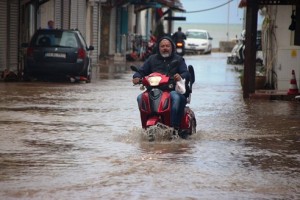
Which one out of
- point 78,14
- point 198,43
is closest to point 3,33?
point 78,14

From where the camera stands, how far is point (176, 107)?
36.6 feet

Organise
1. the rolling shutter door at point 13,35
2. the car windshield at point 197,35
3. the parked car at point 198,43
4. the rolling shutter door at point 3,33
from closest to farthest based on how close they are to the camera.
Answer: the rolling shutter door at point 3,33
the rolling shutter door at point 13,35
the parked car at point 198,43
the car windshield at point 197,35

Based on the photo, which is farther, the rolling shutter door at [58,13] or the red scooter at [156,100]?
the rolling shutter door at [58,13]

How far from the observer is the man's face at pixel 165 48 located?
11.6 meters

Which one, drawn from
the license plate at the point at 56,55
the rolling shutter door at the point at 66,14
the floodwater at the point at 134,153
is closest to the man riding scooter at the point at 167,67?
the floodwater at the point at 134,153

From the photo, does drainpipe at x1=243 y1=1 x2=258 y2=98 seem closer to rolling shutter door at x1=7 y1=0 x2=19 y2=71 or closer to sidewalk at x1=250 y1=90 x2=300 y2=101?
sidewalk at x1=250 y1=90 x2=300 y2=101

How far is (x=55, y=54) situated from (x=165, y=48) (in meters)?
11.8

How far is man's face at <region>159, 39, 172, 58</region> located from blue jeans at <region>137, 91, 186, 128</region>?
2.17 ft

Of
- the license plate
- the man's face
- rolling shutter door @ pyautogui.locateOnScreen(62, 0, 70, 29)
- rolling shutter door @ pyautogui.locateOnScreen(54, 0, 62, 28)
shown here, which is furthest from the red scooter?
rolling shutter door @ pyautogui.locateOnScreen(62, 0, 70, 29)

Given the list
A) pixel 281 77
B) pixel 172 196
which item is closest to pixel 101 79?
pixel 281 77

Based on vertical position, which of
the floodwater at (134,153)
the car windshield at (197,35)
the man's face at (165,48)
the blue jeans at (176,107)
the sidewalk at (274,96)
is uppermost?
the car windshield at (197,35)

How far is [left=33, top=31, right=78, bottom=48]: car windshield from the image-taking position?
76.3 ft

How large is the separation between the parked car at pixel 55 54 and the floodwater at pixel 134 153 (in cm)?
521

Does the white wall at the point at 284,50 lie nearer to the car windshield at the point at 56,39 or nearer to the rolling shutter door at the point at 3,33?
the car windshield at the point at 56,39
